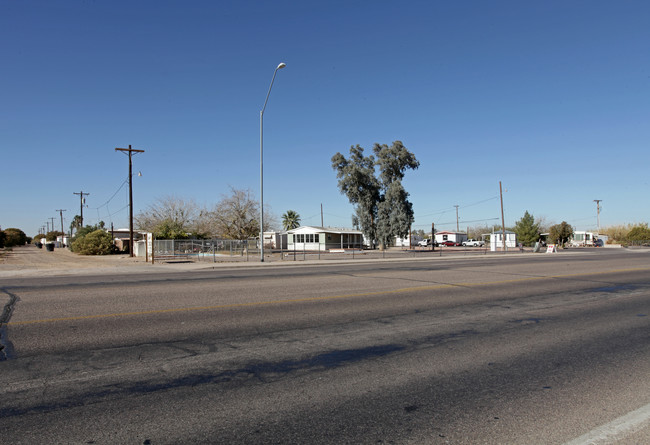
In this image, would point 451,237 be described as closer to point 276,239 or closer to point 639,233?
point 639,233

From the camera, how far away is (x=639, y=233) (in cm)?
8812

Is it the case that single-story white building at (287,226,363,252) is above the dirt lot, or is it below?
above

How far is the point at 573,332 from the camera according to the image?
293 inches

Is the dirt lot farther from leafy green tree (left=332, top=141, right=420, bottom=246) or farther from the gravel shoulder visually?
leafy green tree (left=332, top=141, right=420, bottom=246)

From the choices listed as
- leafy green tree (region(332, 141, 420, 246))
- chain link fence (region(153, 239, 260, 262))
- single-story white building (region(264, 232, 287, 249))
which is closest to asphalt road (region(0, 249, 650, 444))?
chain link fence (region(153, 239, 260, 262))

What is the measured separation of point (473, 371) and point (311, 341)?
97.0 inches

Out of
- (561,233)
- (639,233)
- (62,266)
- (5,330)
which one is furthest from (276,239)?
(639,233)

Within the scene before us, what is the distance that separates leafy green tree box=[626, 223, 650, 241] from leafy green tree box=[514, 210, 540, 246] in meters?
26.0

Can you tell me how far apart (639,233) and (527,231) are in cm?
2900

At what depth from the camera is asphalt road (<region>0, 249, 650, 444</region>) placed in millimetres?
3707

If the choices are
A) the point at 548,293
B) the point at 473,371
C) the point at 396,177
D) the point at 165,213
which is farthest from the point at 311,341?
the point at 165,213

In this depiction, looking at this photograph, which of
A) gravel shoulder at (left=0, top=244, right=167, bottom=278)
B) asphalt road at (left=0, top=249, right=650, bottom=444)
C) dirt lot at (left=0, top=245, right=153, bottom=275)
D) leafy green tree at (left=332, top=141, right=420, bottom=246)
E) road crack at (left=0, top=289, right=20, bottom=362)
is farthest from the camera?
leafy green tree at (left=332, top=141, right=420, bottom=246)

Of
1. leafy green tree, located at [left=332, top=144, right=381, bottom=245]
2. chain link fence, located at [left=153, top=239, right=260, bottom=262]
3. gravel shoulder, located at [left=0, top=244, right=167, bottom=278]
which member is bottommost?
gravel shoulder, located at [left=0, top=244, right=167, bottom=278]

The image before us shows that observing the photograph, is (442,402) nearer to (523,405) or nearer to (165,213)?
(523,405)
